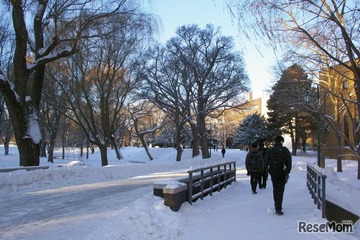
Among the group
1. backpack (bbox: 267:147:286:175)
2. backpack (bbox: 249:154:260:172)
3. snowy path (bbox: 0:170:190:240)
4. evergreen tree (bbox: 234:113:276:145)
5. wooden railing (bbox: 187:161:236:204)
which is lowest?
snowy path (bbox: 0:170:190:240)

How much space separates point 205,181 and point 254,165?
1.76 meters

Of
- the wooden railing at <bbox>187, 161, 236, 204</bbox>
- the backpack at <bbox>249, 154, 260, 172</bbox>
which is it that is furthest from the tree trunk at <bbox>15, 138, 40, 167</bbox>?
the backpack at <bbox>249, 154, 260, 172</bbox>

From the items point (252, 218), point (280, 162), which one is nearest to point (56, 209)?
point (252, 218)

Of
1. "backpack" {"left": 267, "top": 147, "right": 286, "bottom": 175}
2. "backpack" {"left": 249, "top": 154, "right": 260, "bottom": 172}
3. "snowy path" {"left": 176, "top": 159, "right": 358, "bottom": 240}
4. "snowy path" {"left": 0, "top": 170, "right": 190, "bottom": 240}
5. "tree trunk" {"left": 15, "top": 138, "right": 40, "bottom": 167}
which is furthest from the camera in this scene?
"tree trunk" {"left": 15, "top": 138, "right": 40, "bottom": 167}

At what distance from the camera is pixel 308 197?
11.0 m

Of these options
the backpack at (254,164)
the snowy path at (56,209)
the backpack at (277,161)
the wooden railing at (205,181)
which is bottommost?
the snowy path at (56,209)

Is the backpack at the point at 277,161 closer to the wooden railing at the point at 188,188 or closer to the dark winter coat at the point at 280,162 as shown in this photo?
the dark winter coat at the point at 280,162

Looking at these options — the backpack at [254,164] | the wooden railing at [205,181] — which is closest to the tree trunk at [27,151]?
the wooden railing at [205,181]

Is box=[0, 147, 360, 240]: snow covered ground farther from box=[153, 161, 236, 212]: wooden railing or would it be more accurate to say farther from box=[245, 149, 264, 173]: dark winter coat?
box=[245, 149, 264, 173]: dark winter coat

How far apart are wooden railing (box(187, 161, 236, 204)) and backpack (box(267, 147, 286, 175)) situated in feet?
6.99

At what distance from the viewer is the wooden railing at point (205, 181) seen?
9941 millimetres

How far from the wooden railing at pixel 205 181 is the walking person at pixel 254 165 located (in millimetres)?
1077

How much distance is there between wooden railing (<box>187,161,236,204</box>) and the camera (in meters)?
9.94

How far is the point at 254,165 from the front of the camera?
12.1 meters
